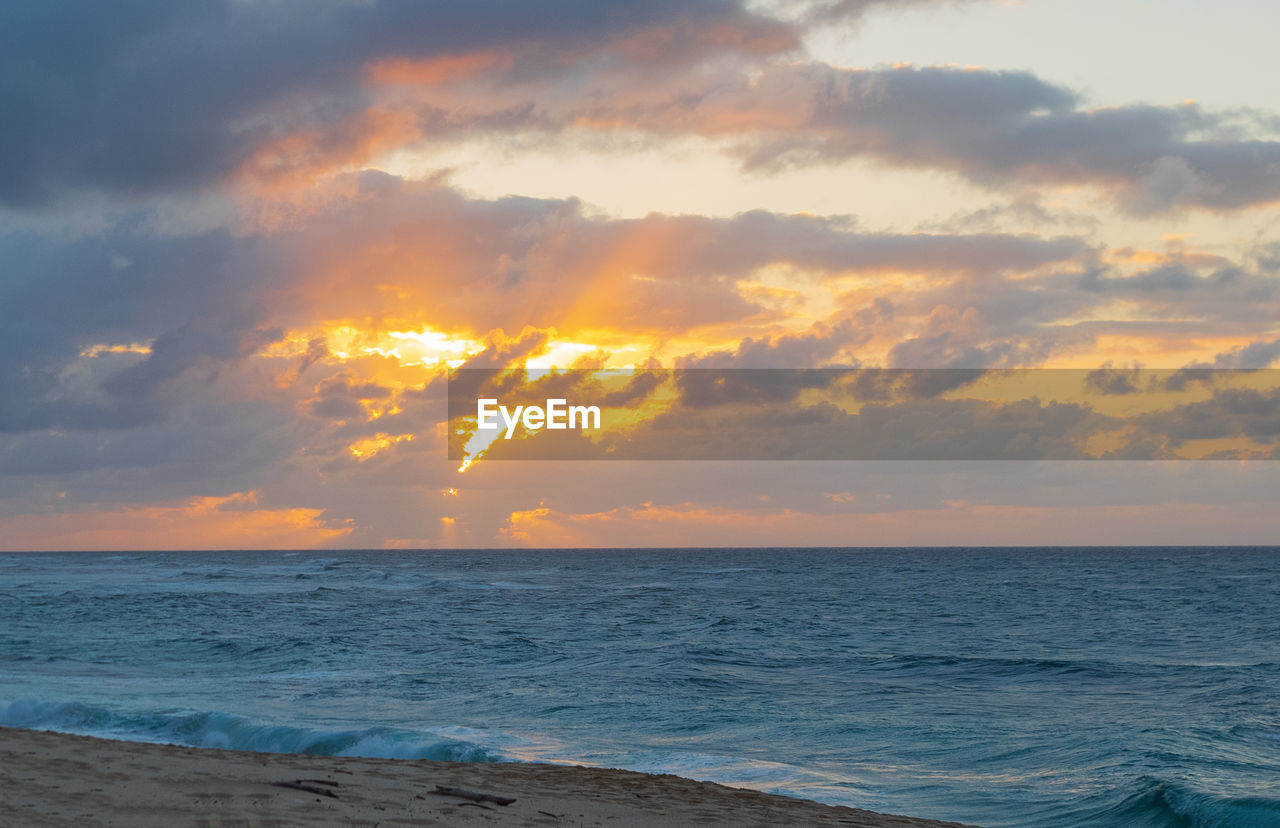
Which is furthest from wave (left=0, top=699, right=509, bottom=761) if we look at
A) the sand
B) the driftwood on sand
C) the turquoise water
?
the driftwood on sand

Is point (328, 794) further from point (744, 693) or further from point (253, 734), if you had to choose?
point (744, 693)

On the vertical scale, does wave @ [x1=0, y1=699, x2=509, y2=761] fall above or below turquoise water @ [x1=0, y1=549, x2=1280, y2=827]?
above

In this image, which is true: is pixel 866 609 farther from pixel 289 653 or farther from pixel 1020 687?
pixel 289 653

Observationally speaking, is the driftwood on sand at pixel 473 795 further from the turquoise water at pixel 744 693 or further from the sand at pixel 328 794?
the turquoise water at pixel 744 693

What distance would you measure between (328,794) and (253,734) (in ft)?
27.4

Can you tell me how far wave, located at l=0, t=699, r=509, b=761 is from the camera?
1770 centimetres

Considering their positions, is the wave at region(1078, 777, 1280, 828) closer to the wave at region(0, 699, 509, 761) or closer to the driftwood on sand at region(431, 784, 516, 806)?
the driftwood on sand at region(431, 784, 516, 806)

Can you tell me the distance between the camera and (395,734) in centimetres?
1853

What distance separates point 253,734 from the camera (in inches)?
733

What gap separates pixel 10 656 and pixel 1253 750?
32.8 m

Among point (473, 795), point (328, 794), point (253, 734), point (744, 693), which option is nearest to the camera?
point (328, 794)

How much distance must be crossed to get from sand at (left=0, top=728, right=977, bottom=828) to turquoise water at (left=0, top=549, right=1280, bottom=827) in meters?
2.67

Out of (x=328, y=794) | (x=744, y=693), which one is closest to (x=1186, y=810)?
(x=328, y=794)

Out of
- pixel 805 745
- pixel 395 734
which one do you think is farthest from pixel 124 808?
pixel 805 745
